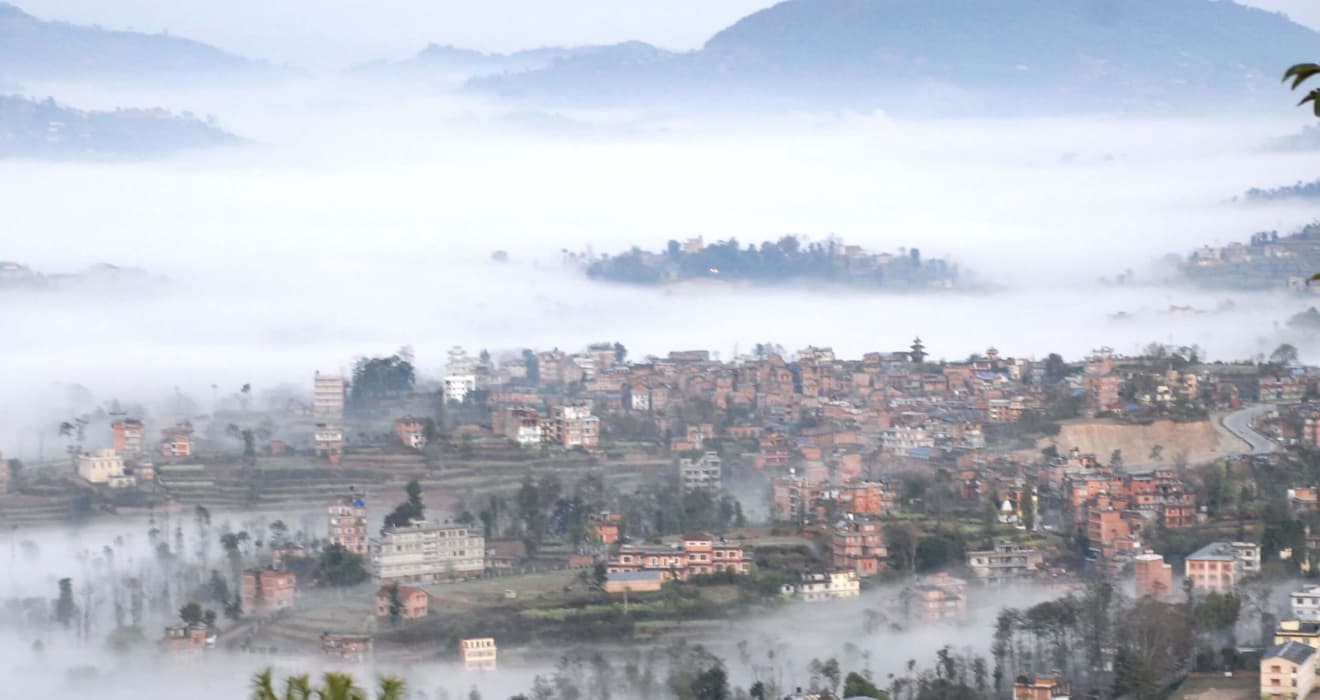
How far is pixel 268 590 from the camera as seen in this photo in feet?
84.5

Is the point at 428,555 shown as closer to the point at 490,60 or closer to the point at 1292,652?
the point at 1292,652

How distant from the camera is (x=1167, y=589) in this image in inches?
966

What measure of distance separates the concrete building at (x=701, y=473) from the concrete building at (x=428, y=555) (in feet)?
15.6

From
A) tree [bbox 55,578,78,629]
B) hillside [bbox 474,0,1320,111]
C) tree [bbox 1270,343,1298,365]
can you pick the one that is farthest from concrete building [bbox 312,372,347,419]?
hillside [bbox 474,0,1320,111]

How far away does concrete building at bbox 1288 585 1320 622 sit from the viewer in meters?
22.2

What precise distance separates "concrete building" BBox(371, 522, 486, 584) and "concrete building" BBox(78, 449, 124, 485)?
6.48 metres

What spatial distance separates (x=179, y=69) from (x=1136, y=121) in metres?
29.3

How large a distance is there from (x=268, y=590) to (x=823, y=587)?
4.81 meters

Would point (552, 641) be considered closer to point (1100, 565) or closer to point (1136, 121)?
point (1100, 565)

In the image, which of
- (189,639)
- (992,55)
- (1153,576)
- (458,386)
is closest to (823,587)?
(1153,576)

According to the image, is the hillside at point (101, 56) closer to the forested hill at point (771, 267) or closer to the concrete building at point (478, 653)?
the forested hill at point (771, 267)

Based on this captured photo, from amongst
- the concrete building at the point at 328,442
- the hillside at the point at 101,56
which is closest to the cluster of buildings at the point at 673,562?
the concrete building at the point at 328,442

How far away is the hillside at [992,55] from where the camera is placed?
299 ft

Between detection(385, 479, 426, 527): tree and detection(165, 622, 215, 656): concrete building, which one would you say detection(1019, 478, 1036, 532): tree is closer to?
detection(385, 479, 426, 527): tree
